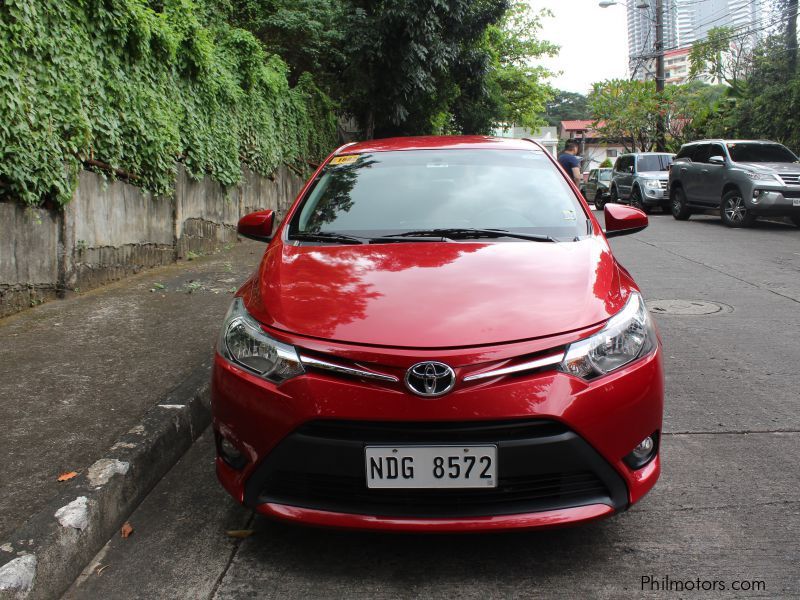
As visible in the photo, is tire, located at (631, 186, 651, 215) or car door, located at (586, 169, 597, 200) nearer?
tire, located at (631, 186, 651, 215)

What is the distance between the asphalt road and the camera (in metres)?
2.51

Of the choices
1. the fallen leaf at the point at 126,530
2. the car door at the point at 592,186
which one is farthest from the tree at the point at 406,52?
the fallen leaf at the point at 126,530

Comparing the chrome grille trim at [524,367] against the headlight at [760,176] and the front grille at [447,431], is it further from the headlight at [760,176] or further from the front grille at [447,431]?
the headlight at [760,176]

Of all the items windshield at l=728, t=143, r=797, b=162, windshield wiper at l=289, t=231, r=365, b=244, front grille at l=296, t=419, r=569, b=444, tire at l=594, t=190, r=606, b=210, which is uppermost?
windshield at l=728, t=143, r=797, b=162

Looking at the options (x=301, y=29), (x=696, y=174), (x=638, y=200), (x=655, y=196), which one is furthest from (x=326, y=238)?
(x=638, y=200)

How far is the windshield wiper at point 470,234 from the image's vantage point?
11.2 ft

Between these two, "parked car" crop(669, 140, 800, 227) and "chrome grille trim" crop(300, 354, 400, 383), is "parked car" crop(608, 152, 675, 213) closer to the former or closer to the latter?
"parked car" crop(669, 140, 800, 227)

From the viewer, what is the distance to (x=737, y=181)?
14680mm

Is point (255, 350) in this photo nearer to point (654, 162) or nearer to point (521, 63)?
point (654, 162)

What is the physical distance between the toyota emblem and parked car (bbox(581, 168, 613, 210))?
79.7 ft

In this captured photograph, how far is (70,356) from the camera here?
488cm

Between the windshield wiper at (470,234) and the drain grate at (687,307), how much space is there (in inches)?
146

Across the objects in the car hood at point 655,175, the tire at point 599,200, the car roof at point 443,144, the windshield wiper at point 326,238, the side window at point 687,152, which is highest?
the side window at point 687,152

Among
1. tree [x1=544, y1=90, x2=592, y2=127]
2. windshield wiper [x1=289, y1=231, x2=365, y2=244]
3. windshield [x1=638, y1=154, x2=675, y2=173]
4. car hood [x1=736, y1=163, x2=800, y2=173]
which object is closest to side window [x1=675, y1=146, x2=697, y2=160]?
car hood [x1=736, y1=163, x2=800, y2=173]
